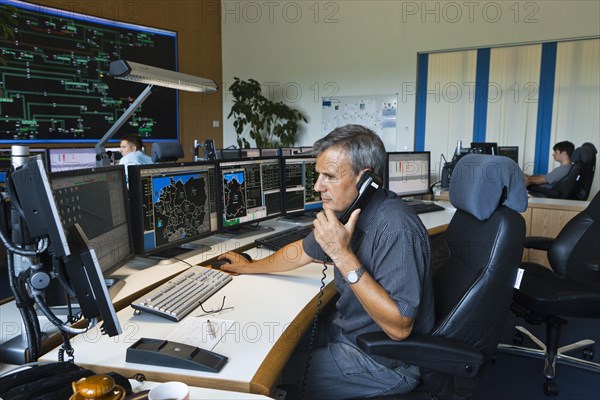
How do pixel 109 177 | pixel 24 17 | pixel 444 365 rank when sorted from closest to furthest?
1. pixel 444 365
2. pixel 109 177
3. pixel 24 17

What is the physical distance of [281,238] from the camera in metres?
2.22

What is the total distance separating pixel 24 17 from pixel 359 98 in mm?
4116

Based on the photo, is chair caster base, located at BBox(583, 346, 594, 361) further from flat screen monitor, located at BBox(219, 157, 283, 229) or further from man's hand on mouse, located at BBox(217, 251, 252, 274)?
man's hand on mouse, located at BBox(217, 251, 252, 274)

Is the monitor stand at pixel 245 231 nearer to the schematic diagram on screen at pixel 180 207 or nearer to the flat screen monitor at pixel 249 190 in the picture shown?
the flat screen monitor at pixel 249 190

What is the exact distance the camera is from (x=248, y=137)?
7.28m

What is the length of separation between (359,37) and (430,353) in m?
5.82

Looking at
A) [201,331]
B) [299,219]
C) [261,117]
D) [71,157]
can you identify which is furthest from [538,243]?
[261,117]

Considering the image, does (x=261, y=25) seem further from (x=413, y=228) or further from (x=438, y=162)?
(x=413, y=228)

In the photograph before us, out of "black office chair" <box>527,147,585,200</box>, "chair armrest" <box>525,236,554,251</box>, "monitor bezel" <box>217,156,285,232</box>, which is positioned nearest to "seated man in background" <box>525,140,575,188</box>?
"black office chair" <box>527,147,585,200</box>

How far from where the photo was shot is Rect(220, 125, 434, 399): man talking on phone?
126 centimetres

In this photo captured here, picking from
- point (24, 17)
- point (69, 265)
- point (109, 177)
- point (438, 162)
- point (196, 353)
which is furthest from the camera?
point (438, 162)

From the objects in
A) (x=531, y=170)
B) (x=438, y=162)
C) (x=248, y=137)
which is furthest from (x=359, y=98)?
(x=531, y=170)

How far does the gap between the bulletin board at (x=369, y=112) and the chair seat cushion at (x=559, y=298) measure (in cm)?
410

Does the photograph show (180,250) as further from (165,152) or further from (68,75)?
(68,75)
